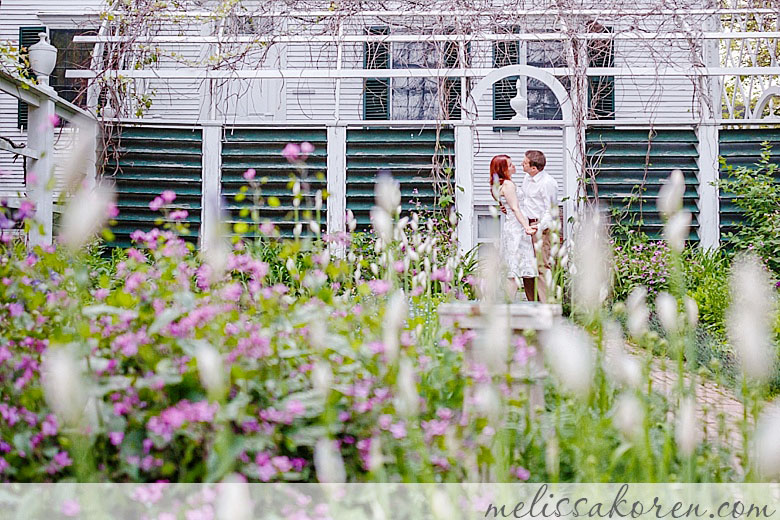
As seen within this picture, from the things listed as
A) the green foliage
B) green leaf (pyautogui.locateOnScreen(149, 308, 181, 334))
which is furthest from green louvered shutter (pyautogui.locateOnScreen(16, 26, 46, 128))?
green leaf (pyautogui.locateOnScreen(149, 308, 181, 334))

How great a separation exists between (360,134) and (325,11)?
64.4 inches

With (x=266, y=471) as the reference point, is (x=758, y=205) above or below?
above

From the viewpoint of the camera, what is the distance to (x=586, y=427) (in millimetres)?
1909

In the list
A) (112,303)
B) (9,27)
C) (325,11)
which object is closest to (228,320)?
(112,303)

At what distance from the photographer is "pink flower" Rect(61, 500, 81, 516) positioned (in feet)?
4.91

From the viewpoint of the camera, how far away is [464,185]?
7.36 m

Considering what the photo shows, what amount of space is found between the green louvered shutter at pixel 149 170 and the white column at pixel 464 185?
2.44 metres

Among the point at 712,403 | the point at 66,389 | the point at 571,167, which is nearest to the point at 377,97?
the point at 571,167

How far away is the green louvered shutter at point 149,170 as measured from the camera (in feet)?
24.2

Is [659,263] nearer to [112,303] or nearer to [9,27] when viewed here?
[112,303]

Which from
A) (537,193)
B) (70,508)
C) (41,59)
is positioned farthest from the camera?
(41,59)

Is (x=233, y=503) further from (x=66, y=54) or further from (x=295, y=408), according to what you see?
(x=66, y=54)

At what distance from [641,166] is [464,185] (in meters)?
1.72

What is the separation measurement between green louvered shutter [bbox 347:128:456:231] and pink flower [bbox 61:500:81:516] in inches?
236
